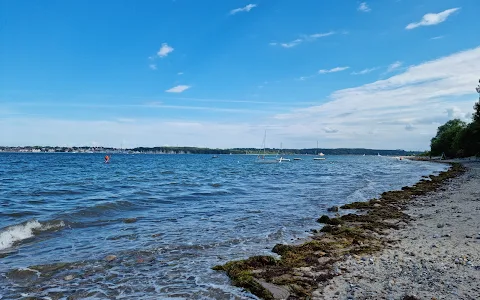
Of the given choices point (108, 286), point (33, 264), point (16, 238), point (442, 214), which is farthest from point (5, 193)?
point (442, 214)

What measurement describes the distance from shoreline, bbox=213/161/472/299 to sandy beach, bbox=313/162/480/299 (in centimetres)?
17

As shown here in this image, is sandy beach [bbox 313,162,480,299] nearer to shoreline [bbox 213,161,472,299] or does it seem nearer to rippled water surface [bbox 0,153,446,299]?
shoreline [bbox 213,161,472,299]

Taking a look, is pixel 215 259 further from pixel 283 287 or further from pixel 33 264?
pixel 33 264

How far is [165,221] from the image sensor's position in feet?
55.4

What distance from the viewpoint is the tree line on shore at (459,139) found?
2842 inches

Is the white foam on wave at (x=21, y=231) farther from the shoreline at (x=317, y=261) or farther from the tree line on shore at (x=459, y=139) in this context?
the tree line on shore at (x=459, y=139)

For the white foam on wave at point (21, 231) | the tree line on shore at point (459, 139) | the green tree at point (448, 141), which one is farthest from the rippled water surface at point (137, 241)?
the green tree at point (448, 141)

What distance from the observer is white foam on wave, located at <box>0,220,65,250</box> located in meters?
12.8

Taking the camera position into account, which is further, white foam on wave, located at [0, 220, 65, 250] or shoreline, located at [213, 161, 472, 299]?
white foam on wave, located at [0, 220, 65, 250]

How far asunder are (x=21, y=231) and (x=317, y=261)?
1227 cm

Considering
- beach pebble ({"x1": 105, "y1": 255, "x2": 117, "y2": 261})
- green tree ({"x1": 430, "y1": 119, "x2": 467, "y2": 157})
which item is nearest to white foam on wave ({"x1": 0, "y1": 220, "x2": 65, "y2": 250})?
beach pebble ({"x1": 105, "y1": 255, "x2": 117, "y2": 261})

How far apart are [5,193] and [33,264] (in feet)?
71.2

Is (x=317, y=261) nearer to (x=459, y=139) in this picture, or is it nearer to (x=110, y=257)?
(x=110, y=257)

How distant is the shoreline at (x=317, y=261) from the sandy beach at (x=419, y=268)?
0.17 m
